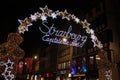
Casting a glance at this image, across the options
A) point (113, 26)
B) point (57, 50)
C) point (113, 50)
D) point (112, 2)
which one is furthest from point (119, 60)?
point (57, 50)

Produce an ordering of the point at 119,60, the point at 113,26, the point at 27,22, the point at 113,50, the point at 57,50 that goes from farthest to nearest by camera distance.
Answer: the point at 57,50
the point at 113,26
the point at 113,50
the point at 119,60
the point at 27,22

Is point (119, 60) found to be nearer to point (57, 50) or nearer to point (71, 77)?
point (71, 77)

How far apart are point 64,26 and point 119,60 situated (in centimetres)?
1485

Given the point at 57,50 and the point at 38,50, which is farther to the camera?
the point at 38,50

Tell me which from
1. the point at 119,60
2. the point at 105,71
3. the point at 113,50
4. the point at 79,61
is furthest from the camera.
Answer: the point at 79,61

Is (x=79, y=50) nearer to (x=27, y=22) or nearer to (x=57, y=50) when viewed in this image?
(x=57, y=50)

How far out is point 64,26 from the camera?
102 ft

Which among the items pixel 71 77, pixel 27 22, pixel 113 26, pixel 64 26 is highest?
pixel 64 26

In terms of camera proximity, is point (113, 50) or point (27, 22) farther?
point (113, 50)

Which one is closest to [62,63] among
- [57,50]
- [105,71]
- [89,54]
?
[57,50]

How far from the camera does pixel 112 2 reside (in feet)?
71.1

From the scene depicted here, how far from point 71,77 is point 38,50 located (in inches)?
667

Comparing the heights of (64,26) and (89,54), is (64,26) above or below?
above

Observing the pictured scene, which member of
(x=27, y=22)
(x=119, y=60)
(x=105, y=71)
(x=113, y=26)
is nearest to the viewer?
(x=27, y=22)
